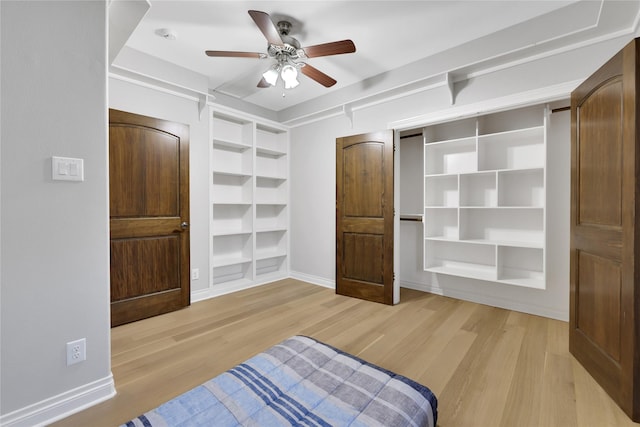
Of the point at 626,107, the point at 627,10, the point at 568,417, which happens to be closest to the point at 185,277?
the point at 568,417

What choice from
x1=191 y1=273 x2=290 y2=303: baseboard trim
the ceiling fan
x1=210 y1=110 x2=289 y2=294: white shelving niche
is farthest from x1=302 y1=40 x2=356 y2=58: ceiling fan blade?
x1=191 y1=273 x2=290 y2=303: baseboard trim

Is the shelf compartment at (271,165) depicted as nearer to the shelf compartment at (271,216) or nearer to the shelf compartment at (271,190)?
the shelf compartment at (271,190)

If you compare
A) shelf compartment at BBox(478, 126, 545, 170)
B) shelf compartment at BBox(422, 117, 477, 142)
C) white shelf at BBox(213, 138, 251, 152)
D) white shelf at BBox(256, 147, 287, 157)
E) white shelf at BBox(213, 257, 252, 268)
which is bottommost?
white shelf at BBox(213, 257, 252, 268)

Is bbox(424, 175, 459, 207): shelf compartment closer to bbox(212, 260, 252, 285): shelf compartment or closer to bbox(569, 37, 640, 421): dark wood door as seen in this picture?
bbox(569, 37, 640, 421): dark wood door

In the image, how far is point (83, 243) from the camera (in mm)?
1604

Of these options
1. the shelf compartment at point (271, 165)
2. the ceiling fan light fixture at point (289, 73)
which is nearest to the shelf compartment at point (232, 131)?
the shelf compartment at point (271, 165)

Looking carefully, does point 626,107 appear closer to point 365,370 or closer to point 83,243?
point 365,370

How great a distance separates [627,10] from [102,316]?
404cm

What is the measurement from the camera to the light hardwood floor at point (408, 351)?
160cm

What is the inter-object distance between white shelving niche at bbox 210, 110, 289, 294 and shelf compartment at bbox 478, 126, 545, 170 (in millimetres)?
2829

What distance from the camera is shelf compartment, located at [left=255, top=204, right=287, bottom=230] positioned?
454 cm

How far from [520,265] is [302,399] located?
2912 millimetres

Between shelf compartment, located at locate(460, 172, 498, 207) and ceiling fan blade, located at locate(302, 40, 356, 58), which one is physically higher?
ceiling fan blade, located at locate(302, 40, 356, 58)

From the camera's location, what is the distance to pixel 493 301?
324 centimetres
